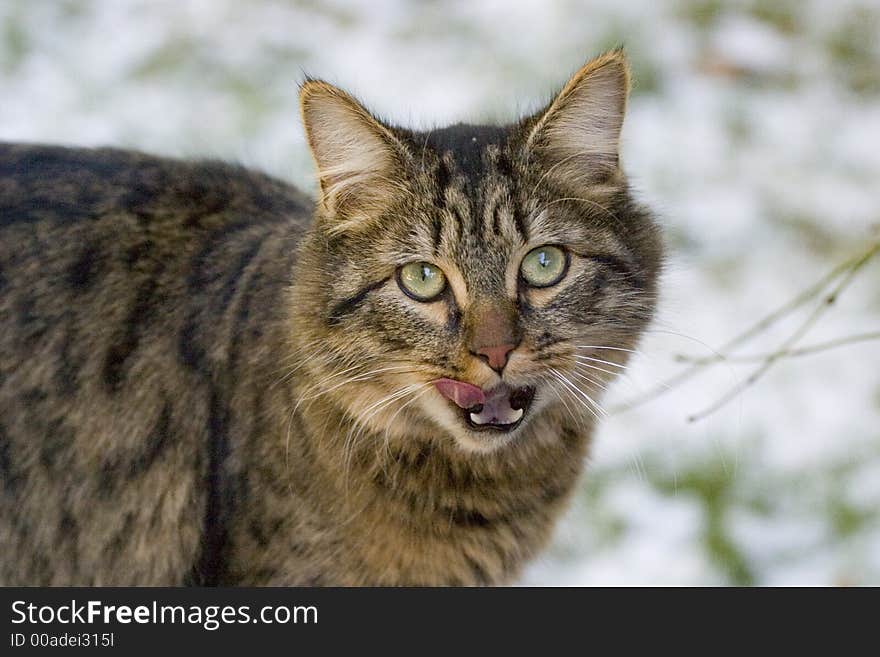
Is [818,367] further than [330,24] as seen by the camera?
No

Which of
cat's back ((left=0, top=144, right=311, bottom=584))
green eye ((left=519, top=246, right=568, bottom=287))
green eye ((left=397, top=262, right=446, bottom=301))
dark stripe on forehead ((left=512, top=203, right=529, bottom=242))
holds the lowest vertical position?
cat's back ((left=0, top=144, right=311, bottom=584))

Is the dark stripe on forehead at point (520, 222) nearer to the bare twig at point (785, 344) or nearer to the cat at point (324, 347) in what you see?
the cat at point (324, 347)

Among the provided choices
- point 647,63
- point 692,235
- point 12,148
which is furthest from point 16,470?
point 647,63

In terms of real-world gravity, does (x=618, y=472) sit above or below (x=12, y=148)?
below

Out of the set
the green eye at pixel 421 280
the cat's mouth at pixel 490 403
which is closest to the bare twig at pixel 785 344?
the cat's mouth at pixel 490 403

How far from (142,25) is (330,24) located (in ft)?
2.50

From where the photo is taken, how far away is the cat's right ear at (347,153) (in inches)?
95.0

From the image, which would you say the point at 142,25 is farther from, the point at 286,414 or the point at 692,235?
the point at 286,414

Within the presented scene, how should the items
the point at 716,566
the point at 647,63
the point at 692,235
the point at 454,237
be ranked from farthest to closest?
the point at 647,63 < the point at 692,235 < the point at 716,566 < the point at 454,237

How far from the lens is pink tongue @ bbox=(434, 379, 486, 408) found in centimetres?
234

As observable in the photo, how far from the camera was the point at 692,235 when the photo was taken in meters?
4.24

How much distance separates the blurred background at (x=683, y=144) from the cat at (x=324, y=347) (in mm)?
706

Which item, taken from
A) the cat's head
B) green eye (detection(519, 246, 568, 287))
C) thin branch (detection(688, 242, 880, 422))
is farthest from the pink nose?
thin branch (detection(688, 242, 880, 422))

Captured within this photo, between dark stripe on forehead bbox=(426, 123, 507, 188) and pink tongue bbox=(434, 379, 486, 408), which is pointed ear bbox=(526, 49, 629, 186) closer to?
dark stripe on forehead bbox=(426, 123, 507, 188)
